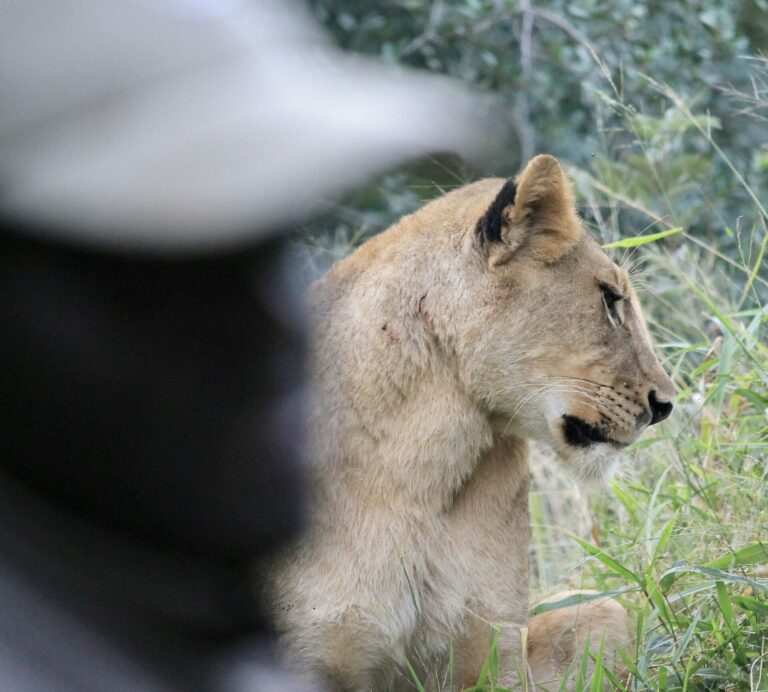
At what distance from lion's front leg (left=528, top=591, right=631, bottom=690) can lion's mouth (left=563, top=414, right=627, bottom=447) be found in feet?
1.24

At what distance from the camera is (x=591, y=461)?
111 inches

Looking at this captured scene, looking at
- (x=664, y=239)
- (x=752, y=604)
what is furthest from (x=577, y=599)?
(x=664, y=239)

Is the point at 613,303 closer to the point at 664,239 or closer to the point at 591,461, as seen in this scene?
the point at 591,461

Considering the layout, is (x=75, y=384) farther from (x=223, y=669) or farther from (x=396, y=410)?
(x=396, y=410)

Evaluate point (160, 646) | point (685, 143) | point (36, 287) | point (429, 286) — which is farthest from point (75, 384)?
point (685, 143)

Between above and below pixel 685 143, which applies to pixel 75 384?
above

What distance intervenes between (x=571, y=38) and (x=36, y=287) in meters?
5.96

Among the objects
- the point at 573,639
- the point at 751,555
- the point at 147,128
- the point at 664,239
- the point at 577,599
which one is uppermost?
the point at 147,128

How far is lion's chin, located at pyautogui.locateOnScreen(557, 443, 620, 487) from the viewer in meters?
2.81

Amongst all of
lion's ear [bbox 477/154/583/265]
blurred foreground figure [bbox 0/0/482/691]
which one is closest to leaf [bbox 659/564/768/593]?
lion's ear [bbox 477/154/583/265]

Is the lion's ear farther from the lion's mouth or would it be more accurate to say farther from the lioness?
the lion's mouth

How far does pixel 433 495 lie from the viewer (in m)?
2.65

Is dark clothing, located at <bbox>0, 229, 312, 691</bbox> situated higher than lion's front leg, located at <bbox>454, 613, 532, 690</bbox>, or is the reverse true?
dark clothing, located at <bbox>0, 229, 312, 691</bbox>

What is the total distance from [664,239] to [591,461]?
220 centimetres
